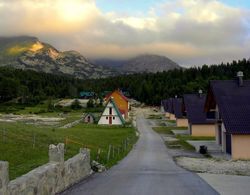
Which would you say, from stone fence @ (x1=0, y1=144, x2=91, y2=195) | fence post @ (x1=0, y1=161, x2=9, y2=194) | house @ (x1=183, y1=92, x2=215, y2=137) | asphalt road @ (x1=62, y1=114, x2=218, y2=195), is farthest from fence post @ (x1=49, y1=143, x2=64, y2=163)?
house @ (x1=183, y1=92, x2=215, y2=137)

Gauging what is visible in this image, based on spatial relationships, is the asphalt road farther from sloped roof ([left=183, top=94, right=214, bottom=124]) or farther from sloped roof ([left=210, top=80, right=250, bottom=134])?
sloped roof ([left=183, top=94, right=214, bottom=124])

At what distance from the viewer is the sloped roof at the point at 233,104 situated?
38281 millimetres

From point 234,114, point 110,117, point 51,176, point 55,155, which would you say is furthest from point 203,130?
point 51,176

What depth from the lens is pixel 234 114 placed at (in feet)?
130

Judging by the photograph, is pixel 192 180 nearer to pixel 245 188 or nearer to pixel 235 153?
pixel 245 188

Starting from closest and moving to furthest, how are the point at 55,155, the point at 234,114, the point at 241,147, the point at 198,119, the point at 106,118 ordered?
the point at 55,155
the point at 241,147
the point at 234,114
the point at 198,119
the point at 106,118

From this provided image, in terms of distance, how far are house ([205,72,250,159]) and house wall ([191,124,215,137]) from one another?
19805 mm

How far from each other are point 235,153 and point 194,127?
2893cm

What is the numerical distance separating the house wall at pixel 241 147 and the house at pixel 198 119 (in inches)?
1064

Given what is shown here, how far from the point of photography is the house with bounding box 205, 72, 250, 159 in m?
37.9

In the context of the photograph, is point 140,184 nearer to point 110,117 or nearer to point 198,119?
point 198,119

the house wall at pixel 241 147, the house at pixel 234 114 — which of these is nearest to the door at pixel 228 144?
the house at pixel 234 114

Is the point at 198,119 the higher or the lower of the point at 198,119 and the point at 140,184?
the higher

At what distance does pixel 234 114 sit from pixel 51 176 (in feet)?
87.8
